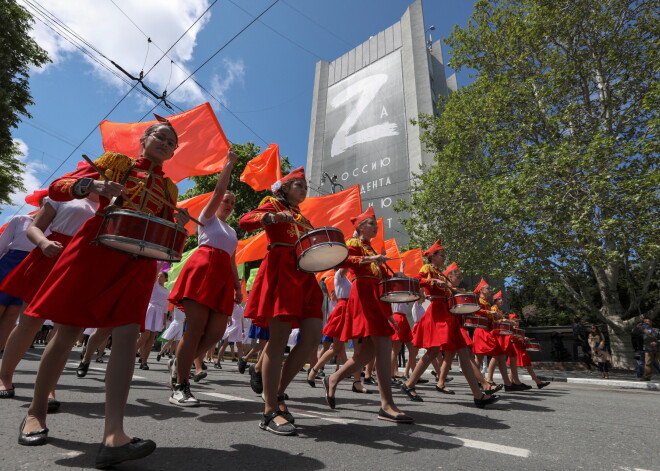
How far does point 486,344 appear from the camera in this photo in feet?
22.6

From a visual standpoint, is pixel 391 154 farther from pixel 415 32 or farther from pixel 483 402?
pixel 483 402

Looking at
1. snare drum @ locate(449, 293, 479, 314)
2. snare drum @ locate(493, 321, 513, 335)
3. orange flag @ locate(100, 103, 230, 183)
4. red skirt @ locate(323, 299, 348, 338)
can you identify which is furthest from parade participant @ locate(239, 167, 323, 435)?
snare drum @ locate(493, 321, 513, 335)

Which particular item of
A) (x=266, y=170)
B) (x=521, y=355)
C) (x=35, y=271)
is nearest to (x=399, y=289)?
(x=35, y=271)

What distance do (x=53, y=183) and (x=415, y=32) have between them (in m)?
39.5

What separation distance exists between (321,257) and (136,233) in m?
1.37

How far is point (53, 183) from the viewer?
7.36 ft

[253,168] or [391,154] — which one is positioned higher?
[391,154]

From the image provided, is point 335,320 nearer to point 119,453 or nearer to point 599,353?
point 119,453

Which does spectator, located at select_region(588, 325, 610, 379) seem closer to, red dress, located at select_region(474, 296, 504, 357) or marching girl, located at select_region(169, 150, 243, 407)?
red dress, located at select_region(474, 296, 504, 357)

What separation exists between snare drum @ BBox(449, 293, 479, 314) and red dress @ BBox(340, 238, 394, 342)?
1347 mm

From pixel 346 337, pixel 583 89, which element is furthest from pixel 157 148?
pixel 583 89

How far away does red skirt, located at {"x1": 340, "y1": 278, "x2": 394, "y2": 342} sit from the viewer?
11.9 feet

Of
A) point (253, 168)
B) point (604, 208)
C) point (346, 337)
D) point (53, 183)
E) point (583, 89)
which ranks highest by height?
point (583, 89)

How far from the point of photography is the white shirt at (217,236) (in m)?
3.91
